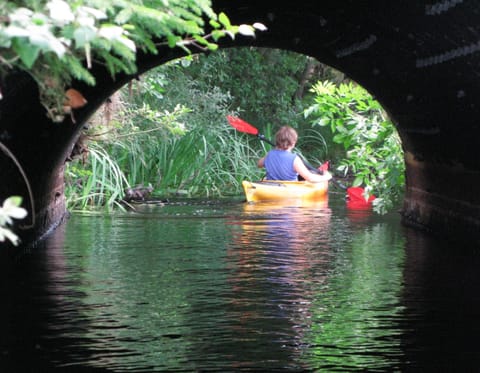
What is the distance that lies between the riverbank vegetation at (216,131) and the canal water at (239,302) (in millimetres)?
1347

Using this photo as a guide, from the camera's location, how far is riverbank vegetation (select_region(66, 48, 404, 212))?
40.5ft

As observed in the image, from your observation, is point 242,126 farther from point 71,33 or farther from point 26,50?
point 26,50

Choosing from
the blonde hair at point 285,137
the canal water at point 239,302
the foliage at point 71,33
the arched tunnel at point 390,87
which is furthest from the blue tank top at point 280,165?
the foliage at point 71,33

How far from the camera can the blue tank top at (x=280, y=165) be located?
50.6 feet

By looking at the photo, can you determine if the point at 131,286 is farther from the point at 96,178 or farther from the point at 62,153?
the point at 96,178

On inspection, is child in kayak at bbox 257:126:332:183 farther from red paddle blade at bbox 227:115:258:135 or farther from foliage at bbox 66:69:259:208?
red paddle blade at bbox 227:115:258:135

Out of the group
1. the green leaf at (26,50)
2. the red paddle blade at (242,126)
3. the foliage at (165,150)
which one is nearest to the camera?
the green leaf at (26,50)

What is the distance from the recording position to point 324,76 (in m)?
27.2

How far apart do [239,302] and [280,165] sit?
29.1ft

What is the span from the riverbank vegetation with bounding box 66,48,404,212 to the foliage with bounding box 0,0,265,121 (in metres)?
7.77

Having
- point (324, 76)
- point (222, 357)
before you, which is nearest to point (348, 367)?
point (222, 357)

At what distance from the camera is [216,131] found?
18.4m

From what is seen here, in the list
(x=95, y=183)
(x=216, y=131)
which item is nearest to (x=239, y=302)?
(x=95, y=183)

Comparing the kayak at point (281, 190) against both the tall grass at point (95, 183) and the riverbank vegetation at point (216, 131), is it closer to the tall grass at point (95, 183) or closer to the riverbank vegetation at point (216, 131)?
the riverbank vegetation at point (216, 131)
